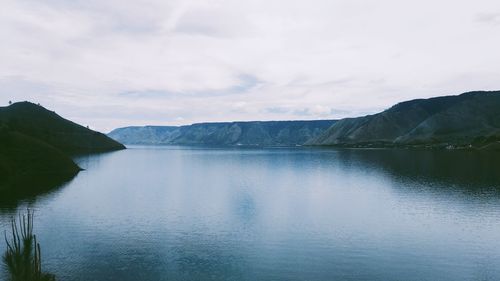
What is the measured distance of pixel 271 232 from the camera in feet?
172

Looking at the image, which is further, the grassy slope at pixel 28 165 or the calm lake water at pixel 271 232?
the grassy slope at pixel 28 165

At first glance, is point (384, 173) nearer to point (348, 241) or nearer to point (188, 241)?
point (348, 241)

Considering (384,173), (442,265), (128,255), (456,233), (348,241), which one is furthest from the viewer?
(384,173)

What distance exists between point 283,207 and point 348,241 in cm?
2457

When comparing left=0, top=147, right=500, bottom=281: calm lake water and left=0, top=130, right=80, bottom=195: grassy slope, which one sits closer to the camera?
left=0, top=147, right=500, bottom=281: calm lake water

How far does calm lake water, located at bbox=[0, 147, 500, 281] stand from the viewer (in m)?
37.8

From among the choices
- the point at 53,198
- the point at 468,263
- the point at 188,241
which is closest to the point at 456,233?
the point at 468,263

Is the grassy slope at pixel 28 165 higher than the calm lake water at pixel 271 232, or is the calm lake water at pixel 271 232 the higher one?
the grassy slope at pixel 28 165

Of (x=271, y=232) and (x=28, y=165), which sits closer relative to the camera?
(x=271, y=232)

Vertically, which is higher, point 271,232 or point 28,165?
point 28,165

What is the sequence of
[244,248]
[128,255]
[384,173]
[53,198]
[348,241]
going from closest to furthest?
[128,255]
[244,248]
[348,241]
[53,198]
[384,173]

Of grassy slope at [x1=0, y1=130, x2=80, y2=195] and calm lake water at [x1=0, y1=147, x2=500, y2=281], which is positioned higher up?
grassy slope at [x1=0, y1=130, x2=80, y2=195]

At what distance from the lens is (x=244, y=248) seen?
44781 mm

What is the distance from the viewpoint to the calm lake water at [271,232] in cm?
3778
